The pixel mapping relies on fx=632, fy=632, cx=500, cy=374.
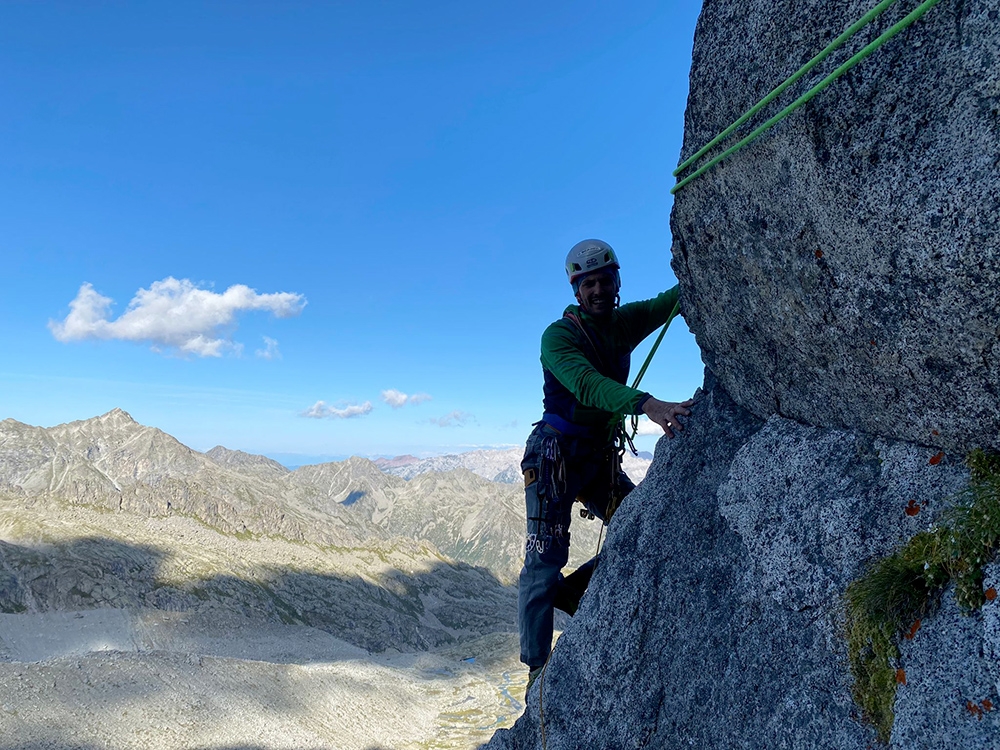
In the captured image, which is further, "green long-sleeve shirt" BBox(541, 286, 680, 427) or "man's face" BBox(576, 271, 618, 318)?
"man's face" BBox(576, 271, 618, 318)

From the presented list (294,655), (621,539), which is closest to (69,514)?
(294,655)

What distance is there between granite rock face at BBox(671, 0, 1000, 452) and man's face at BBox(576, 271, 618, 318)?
6.79 ft

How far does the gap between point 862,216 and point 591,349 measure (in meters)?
4.09

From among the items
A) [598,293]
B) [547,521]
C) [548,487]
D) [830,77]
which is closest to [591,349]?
[598,293]

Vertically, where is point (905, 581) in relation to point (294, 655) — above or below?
above

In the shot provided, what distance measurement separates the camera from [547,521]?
25.8 feet

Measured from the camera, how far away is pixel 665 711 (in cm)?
554

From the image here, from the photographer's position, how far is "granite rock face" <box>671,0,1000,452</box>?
353cm

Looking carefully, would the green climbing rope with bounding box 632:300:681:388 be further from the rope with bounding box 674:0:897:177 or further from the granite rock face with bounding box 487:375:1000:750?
the rope with bounding box 674:0:897:177

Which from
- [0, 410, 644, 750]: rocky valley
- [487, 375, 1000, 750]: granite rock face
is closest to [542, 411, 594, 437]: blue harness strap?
[487, 375, 1000, 750]: granite rock face

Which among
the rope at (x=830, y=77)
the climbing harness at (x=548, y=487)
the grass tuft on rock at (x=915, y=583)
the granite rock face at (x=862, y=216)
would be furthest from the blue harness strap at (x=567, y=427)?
the grass tuft on rock at (x=915, y=583)

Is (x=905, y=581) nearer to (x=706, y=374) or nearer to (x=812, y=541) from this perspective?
(x=812, y=541)

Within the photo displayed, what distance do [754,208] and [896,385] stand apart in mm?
1700

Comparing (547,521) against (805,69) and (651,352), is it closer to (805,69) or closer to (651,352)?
(651,352)
